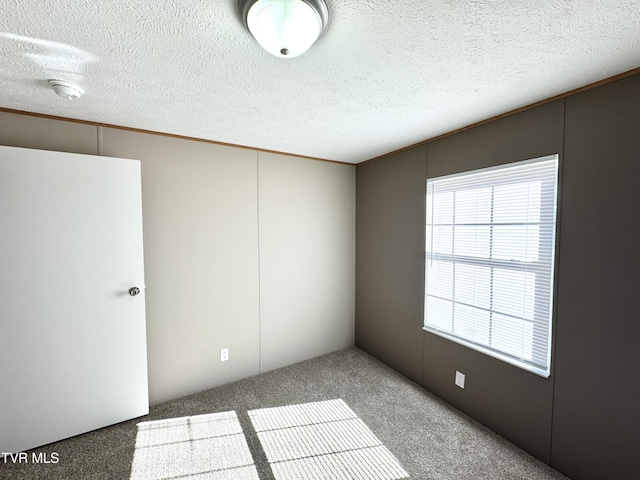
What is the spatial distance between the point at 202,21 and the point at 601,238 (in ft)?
7.40

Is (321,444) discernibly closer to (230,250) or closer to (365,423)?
(365,423)

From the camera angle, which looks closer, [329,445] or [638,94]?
[638,94]

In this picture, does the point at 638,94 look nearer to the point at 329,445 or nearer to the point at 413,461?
the point at 413,461

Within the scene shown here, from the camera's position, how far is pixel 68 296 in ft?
6.47

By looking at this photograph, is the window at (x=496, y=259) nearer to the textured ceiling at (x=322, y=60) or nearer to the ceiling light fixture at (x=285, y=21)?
the textured ceiling at (x=322, y=60)

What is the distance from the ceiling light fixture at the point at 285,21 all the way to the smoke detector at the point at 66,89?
1245 millimetres

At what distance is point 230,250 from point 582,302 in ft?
8.77

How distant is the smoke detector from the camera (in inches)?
61.7

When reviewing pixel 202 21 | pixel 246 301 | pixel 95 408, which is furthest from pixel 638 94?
pixel 95 408

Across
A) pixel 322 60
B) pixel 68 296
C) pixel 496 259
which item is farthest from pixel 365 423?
pixel 322 60

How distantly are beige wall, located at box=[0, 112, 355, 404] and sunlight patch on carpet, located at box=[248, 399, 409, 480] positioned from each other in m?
0.77

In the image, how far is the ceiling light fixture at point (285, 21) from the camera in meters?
1.00

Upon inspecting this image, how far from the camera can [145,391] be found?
7.45 ft

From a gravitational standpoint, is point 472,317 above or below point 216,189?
below
